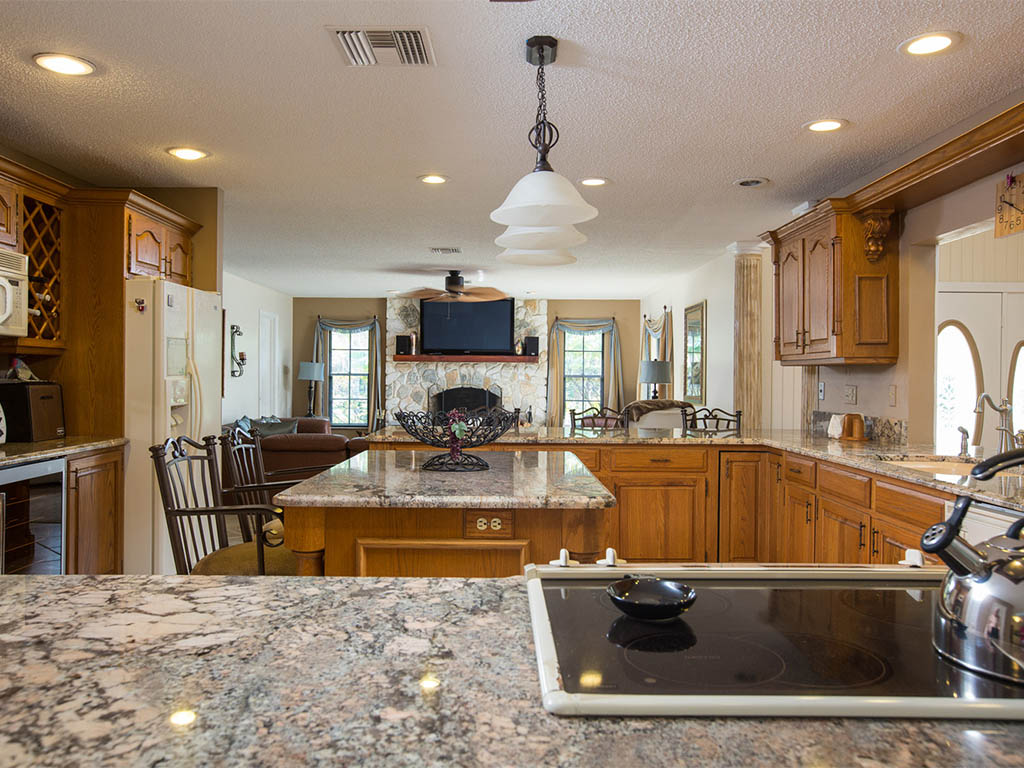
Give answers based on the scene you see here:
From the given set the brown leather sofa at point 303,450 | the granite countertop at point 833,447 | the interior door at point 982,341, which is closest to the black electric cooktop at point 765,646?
the granite countertop at point 833,447

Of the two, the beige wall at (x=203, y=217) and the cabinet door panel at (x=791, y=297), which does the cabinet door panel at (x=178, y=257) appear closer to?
the beige wall at (x=203, y=217)

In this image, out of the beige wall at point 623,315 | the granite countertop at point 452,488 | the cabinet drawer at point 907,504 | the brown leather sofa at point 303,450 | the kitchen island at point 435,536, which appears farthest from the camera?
the beige wall at point 623,315

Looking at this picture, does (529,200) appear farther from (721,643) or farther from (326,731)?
(326,731)

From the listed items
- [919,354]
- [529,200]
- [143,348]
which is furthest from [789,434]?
[143,348]

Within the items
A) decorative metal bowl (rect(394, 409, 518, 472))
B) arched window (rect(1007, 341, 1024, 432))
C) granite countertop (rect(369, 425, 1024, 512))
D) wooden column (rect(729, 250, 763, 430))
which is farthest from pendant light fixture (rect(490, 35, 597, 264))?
wooden column (rect(729, 250, 763, 430))

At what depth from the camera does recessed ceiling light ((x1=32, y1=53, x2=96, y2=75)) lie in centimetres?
282

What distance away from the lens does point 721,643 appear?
878 millimetres

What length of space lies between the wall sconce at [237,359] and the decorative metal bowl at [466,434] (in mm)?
6899

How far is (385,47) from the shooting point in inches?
108

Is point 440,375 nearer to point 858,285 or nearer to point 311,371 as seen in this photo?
point 311,371

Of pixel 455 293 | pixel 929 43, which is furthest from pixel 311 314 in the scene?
pixel 929 43

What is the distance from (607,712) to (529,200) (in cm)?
198

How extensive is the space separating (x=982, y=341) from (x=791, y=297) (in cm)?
163

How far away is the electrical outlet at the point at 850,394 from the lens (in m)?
4.62
